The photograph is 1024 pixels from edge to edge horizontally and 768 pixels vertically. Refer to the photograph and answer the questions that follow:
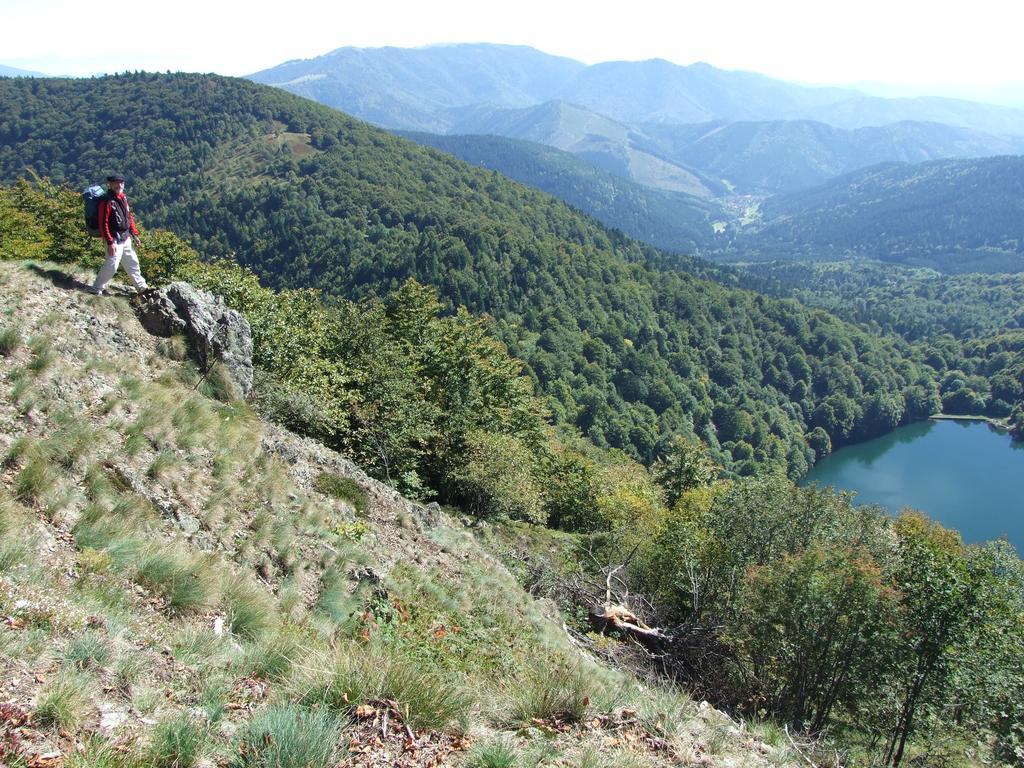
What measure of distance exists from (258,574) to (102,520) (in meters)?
2.13

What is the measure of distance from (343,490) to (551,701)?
8033mm

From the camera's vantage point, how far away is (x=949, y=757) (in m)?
15.2

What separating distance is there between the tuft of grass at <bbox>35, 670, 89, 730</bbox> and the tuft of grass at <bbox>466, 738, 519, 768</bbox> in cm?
273

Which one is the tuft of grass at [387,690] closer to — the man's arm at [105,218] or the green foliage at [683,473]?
the man's arm at [105,218]

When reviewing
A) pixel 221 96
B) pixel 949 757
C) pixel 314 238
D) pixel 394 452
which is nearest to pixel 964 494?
pixel 949 757

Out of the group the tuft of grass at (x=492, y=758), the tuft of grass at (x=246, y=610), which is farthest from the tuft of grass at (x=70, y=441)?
the tuft of grass at (x=492, y=758)

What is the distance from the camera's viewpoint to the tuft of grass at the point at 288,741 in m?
3.86

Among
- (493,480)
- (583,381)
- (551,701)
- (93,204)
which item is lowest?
(583,381)

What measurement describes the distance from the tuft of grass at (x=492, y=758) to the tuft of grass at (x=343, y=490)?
804cm

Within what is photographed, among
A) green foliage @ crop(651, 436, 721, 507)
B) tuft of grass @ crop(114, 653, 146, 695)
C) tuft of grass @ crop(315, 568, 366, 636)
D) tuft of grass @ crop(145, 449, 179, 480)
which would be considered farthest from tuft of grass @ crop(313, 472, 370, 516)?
green foliage @ crop(651, 436, 721, 507)


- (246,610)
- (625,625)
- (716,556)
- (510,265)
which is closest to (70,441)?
(246,610)

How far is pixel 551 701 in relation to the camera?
5.67 m

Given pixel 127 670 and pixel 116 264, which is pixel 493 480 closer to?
pixel 116 264

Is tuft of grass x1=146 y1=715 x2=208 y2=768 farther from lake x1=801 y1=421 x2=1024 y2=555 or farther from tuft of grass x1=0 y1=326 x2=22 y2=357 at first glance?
lake x1=801 y1=421 x2=1024 y2=555
